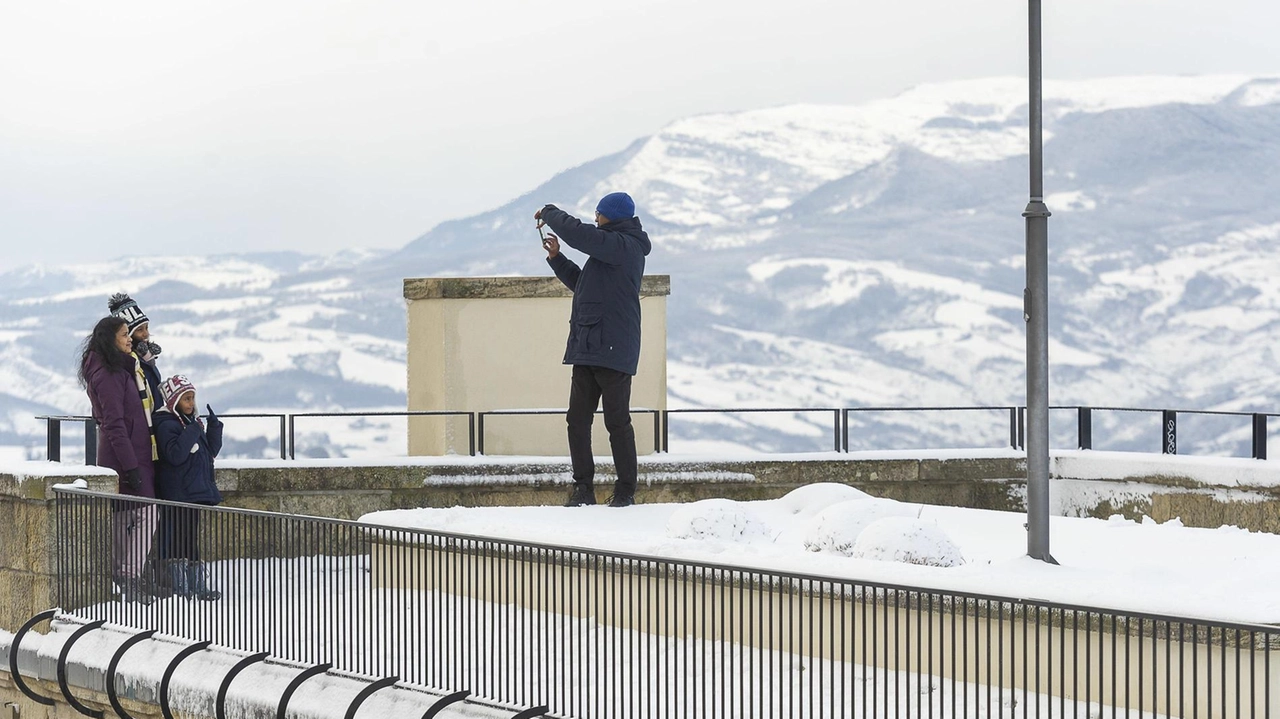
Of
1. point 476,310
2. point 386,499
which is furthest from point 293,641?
point 476,310

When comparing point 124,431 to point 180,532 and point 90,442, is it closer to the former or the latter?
point 180,532

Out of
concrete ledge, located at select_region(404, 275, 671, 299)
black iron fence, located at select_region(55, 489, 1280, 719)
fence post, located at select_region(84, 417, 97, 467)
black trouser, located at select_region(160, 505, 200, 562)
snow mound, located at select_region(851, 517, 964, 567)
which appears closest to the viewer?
black iron fence, located at select_region(55, 489, 1280, 719)

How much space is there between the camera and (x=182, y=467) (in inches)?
498

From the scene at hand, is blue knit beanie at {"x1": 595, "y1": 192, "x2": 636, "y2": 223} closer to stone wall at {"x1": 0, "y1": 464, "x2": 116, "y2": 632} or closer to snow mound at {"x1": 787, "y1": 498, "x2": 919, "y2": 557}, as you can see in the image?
snow mound at {"x1": 787, "y1": 498, "x2": 919, "y2": 557}

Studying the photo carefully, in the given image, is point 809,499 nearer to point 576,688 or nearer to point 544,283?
point 576,688

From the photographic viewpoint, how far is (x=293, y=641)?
34.6 feet

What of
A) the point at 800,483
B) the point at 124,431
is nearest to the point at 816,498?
the point at 800,483

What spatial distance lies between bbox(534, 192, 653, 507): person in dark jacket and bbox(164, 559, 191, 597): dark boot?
3.08 metres

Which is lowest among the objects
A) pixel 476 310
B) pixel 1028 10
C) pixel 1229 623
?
pixel 1229 623

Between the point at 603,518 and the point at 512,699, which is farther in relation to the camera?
the point at 603,518

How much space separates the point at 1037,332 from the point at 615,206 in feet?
12.7

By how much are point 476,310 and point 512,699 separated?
8.90 m

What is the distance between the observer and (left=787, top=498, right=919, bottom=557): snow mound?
34.5ft

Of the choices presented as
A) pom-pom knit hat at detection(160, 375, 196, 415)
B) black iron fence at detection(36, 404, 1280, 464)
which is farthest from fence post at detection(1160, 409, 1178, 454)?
pom-pom knit hat at detection(160, 375, 196, 415)
